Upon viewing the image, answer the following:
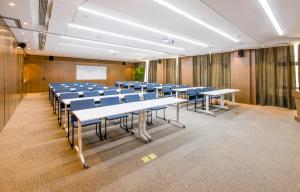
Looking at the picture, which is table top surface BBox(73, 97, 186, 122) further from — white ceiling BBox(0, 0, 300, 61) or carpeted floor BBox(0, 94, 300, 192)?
white ceiling BBox(0, 0, 300, 61)

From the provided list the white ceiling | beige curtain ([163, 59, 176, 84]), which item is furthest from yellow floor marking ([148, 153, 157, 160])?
beige curtain ([163, 59, 176, 84])

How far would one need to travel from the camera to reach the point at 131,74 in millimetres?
18047

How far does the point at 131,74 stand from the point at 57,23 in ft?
44.3

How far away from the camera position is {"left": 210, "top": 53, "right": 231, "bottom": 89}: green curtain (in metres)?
9.20

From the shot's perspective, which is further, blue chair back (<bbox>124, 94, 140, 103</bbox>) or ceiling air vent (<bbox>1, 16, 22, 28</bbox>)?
ceiling air vent (<bbox>1, 16, 22, 28</bbox>)

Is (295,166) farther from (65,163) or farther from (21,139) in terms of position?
(21,139)

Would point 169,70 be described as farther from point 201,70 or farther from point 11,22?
point 11,22

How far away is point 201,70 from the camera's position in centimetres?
1062

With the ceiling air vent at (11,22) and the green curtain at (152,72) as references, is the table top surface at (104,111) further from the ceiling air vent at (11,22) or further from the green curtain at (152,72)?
the green curtain at (152,72)

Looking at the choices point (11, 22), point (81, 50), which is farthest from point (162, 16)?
point (81, 50)

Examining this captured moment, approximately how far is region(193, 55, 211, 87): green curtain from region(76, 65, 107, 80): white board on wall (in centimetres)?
894

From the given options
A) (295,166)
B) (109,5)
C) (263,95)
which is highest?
(109,5)

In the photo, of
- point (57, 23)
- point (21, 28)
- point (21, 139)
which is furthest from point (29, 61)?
point (21, 139)

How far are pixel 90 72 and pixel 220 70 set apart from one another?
36.2 feet
